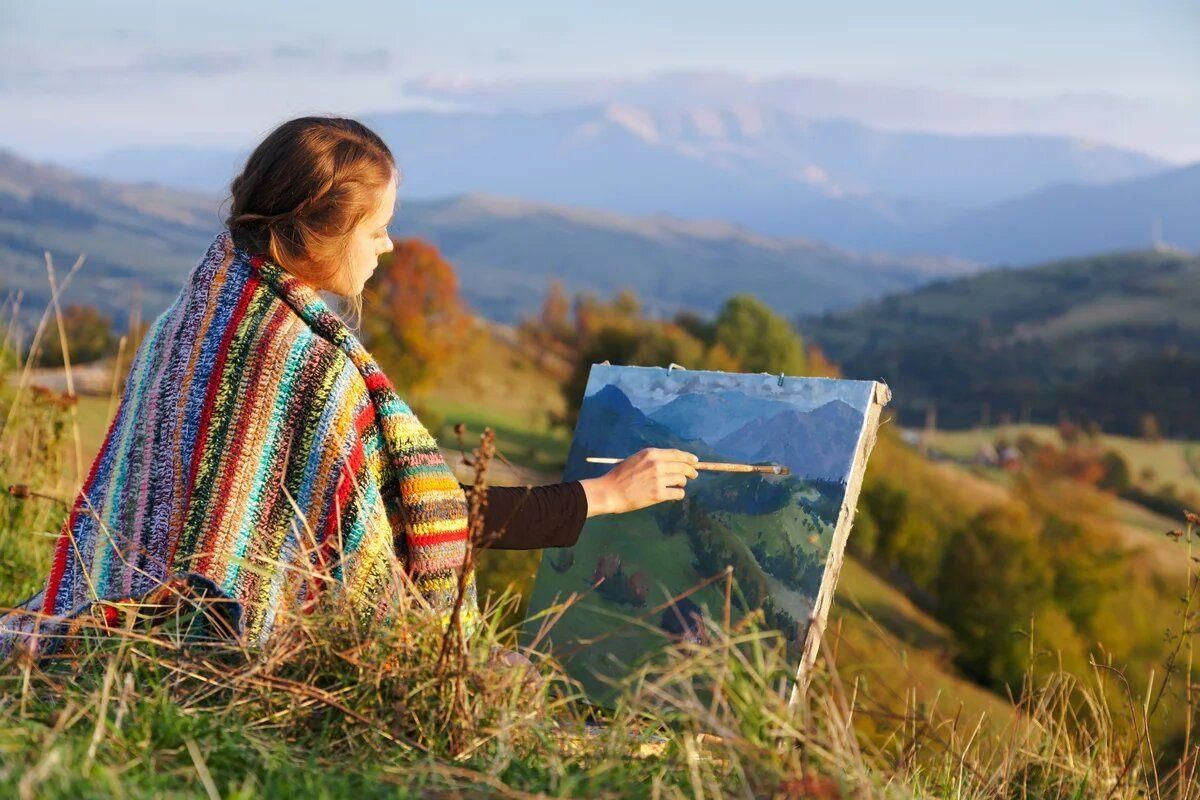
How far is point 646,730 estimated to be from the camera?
235cm

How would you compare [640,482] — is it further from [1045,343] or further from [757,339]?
[1045,343]

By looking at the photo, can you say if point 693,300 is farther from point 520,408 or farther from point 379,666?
point 379,666

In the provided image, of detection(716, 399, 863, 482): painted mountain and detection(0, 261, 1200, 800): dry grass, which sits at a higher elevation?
detection(716, 399, 863, 482): painted mountain

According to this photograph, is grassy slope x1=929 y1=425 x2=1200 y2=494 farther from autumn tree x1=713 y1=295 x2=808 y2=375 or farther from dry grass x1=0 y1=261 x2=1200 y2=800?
dry grass x1=0 y1=261 x2=1200 y2=800

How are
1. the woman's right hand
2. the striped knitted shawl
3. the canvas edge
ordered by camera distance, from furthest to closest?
the canvas edge
the woman's right hand
the striped knitted shawl

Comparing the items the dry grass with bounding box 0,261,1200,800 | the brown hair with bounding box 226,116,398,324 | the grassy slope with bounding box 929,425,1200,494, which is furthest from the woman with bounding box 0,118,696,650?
the grassy slope with bounding box 929,425,1200,494

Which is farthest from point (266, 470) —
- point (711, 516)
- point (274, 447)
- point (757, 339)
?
point (757, 339)

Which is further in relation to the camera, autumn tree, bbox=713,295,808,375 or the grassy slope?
the grassy slope

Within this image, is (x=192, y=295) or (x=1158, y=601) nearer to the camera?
(x=192, y=295)

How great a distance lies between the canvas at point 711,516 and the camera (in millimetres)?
3352

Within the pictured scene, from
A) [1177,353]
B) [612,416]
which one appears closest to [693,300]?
[1177,353]

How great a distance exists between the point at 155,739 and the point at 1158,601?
130 feet

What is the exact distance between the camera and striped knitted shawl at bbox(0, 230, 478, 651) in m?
2.73

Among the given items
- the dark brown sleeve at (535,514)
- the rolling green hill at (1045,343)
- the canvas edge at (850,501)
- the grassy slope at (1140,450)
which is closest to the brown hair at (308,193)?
the dark brown sleeve at (535,514)
